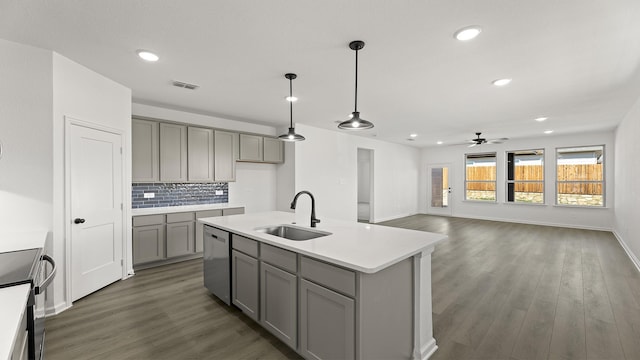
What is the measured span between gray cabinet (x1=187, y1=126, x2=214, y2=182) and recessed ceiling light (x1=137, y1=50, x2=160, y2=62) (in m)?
1.86

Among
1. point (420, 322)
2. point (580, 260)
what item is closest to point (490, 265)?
point (580, 260)

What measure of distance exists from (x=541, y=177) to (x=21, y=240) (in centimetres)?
1060

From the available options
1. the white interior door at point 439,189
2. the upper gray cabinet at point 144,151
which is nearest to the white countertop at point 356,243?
the upper gray cabinet at point 144,151

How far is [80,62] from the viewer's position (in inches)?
111

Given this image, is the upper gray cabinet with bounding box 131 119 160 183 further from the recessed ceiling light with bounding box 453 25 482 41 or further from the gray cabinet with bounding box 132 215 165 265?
the recessed ceiling light with bounding box 453 25 482 41

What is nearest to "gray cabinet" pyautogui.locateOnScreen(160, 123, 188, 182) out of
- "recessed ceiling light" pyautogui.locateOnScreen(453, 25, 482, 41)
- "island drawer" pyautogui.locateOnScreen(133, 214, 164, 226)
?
"island drawer" pyautogui.locateOnScreen(133, 214, 164, 226)

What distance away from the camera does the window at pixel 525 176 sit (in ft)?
25.8

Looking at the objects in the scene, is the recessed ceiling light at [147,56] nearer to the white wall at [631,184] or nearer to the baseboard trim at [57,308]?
the baseboard trim at [57,308]

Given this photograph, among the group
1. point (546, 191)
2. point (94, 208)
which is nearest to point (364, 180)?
point (546, 191)

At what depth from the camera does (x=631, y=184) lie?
176 inches

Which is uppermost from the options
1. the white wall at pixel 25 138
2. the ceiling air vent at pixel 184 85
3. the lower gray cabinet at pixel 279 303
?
the ceiling air vent at pixel 184 85

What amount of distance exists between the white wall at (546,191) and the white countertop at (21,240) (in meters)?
10.00

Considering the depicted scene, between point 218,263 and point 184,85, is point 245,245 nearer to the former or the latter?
point 218,263

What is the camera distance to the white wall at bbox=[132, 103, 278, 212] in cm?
474
